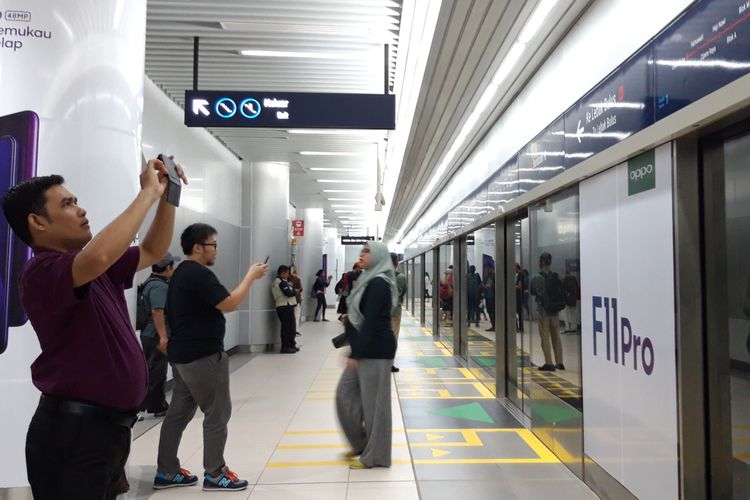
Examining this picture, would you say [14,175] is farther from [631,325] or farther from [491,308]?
[491,308]

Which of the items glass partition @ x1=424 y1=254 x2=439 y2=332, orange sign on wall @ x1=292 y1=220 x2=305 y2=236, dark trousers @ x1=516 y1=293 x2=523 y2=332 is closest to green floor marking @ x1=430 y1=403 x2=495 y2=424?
dark trousers @ x1=516 y1=293 x2=523 y2=332

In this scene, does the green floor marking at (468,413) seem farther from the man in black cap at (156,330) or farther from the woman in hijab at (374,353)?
the man in black cap at (156,330)

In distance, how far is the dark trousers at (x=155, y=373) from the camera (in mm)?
4531

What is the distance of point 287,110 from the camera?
15.5 feet

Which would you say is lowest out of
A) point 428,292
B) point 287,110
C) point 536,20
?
point 428,292

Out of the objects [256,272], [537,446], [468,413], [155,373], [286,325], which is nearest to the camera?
[256,272]

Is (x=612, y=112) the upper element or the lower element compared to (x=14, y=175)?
upper

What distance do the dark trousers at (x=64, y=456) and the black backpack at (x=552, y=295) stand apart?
3321 millimetres

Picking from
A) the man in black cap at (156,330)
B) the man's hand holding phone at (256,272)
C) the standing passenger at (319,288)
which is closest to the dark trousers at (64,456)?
the man's hand holding phone at (256,272)

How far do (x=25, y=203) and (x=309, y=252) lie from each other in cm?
1428

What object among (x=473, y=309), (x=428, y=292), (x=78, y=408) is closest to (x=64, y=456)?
(x=78, y=408)

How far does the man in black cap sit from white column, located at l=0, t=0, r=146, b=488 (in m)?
1.21

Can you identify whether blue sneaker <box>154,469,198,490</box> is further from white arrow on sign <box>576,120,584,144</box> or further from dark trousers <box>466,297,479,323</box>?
dark trousers <box>466,297,479,323</box>

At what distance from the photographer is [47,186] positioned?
1470 millimetres
